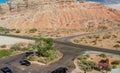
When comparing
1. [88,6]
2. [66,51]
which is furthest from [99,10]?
[66,51]

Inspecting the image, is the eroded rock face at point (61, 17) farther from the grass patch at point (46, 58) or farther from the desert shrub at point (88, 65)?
the desert shrub at point (88, 65)

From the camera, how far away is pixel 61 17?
152875mm

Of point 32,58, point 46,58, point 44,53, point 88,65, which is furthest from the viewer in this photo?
point 44,53

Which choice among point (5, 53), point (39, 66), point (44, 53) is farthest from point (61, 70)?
point (5, 53)

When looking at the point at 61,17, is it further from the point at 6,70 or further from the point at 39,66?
the point at 6,70

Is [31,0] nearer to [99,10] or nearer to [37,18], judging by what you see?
[37,18]

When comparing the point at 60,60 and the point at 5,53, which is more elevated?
the point at 60,60

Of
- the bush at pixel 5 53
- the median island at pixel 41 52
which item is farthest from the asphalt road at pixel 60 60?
the bush at pixel 5 53

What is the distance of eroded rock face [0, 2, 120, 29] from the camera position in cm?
14600

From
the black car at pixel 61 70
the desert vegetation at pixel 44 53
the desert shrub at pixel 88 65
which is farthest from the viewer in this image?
the desert vegetation at pixel 44 53

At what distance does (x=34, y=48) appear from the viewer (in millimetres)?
69375

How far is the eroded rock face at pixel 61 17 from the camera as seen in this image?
146 m

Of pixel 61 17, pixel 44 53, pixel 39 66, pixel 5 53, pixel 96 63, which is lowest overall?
pixel 61 17

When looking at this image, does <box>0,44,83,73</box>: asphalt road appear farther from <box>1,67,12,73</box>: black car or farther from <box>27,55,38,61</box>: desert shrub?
<box>27,55,38,61</box>: desert shrub
